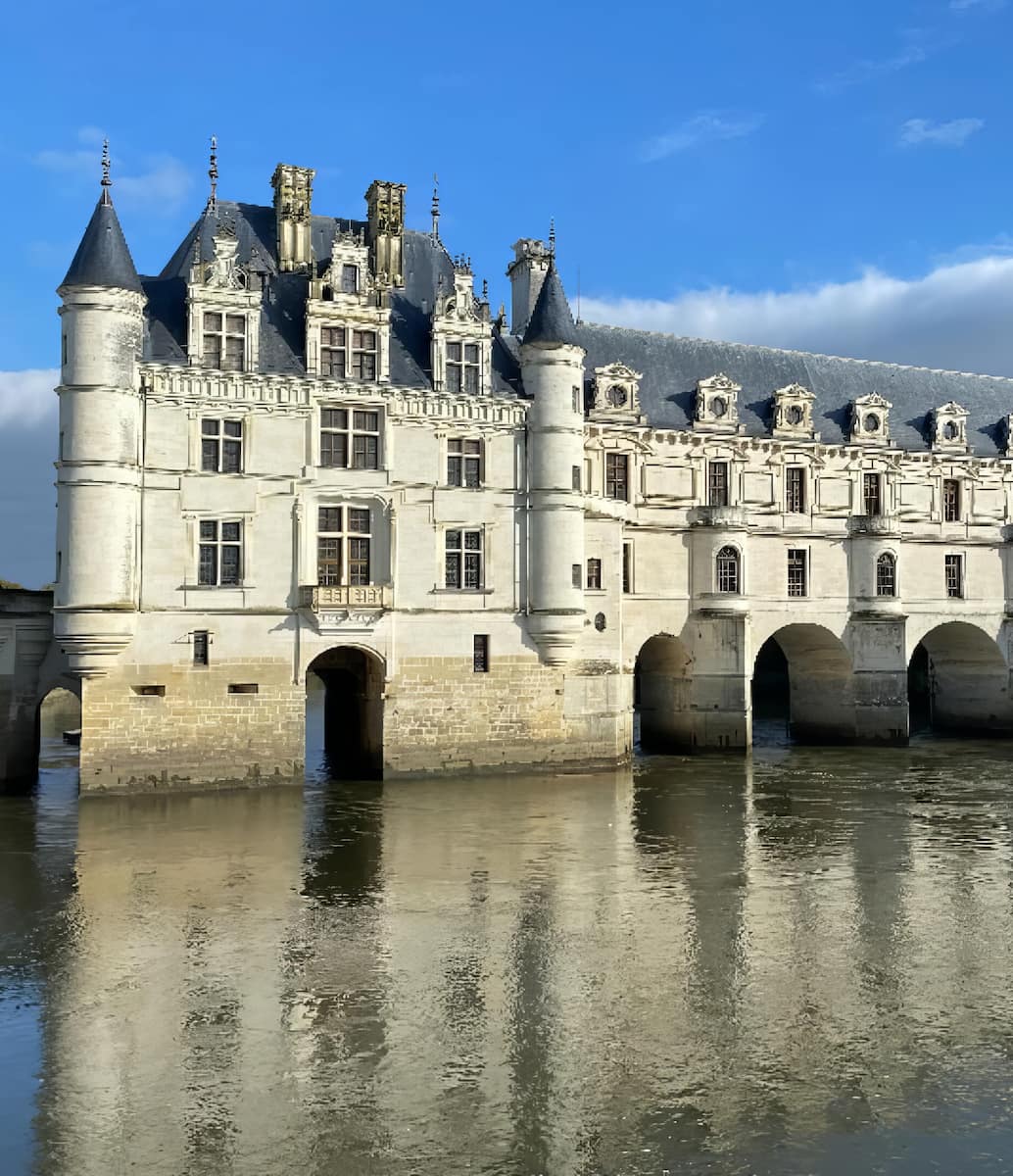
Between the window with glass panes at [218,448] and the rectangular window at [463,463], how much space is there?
7.02 meters

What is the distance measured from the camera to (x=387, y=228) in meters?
40.1

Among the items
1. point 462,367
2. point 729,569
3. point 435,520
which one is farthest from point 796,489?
point 435,520

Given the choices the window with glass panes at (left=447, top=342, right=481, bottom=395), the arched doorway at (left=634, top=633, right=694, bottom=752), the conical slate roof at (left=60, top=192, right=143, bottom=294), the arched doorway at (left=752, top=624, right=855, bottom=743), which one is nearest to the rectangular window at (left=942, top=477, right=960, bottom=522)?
the arched doorway at (left=752, top=624, right=855, bottom=743)

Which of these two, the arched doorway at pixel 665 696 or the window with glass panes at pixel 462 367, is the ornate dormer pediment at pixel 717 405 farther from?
the window with glass panes at pixel 462 367

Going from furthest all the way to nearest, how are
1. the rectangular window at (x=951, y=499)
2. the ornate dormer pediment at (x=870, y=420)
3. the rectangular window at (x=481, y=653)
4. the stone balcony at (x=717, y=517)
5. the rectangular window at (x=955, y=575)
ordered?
1. the rectangular window at (x=951, y=499)
2. the rectangular window at (x=955, y=575)
3. the ornate dormer pediment at (x=870, y=420)
4. the stone balcony at (x=717, y=517)
5. the rectangular window at (x=481, y=653)

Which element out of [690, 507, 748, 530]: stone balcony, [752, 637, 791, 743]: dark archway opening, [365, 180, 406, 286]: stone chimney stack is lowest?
[752, 637, 791, 743]: dark archway opening

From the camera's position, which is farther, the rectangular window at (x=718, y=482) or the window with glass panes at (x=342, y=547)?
the rectangular window at (x=718, y=482)

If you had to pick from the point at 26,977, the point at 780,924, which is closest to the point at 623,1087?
the point at 780,924

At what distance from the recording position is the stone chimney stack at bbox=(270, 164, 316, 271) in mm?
38812

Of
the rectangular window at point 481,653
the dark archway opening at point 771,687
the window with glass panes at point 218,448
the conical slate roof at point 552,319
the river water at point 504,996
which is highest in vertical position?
the conical slate roof at point 552,319

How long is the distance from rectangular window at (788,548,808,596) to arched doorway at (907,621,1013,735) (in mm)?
8230

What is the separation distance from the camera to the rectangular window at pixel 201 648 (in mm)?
34344

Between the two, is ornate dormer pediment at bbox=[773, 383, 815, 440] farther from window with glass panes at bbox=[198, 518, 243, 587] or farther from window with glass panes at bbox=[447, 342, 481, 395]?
window with glass panes at bbox=[198, 518, 243, 587]

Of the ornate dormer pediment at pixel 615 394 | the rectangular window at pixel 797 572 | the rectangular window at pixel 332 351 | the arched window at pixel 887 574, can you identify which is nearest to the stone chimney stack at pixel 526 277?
the ornate dormer pediment at pixel 615 394
